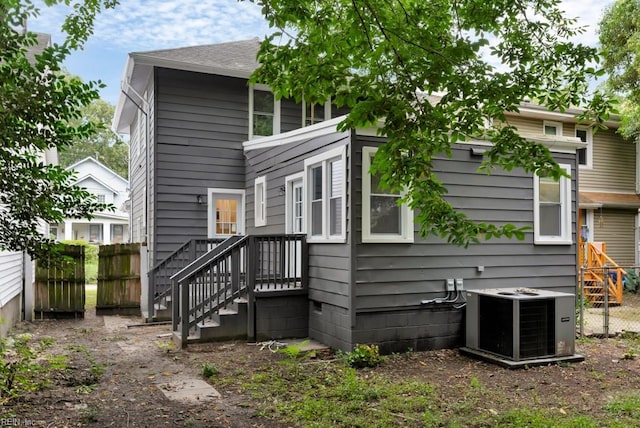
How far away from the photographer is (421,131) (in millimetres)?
4742

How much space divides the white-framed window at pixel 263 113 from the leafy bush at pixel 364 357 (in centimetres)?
643

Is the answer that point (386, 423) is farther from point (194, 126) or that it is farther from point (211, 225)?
point (194, 126)

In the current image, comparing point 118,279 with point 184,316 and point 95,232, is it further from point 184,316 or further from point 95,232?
point 95,232

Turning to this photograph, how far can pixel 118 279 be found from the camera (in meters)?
10.9

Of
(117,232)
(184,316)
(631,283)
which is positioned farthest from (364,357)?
(117,232)

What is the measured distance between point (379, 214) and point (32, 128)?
4594mm

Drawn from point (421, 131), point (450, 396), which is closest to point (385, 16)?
point (421, 131)

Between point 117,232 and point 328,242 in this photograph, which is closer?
point 328,242

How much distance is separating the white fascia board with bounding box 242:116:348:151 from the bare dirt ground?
3310 mm

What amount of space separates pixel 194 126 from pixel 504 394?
27.3ft

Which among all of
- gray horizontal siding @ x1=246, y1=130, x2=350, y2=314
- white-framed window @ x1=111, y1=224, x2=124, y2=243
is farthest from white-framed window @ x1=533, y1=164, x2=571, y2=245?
white-framed window @ x1=111, y1=224, x2=124, y2=243

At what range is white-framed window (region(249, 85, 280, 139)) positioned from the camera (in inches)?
456

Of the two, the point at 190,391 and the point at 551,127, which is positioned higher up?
the point at 551,127

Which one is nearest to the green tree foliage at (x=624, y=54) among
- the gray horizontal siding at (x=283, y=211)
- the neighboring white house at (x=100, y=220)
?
the gray horizontal siding at (x=283, y=211)
